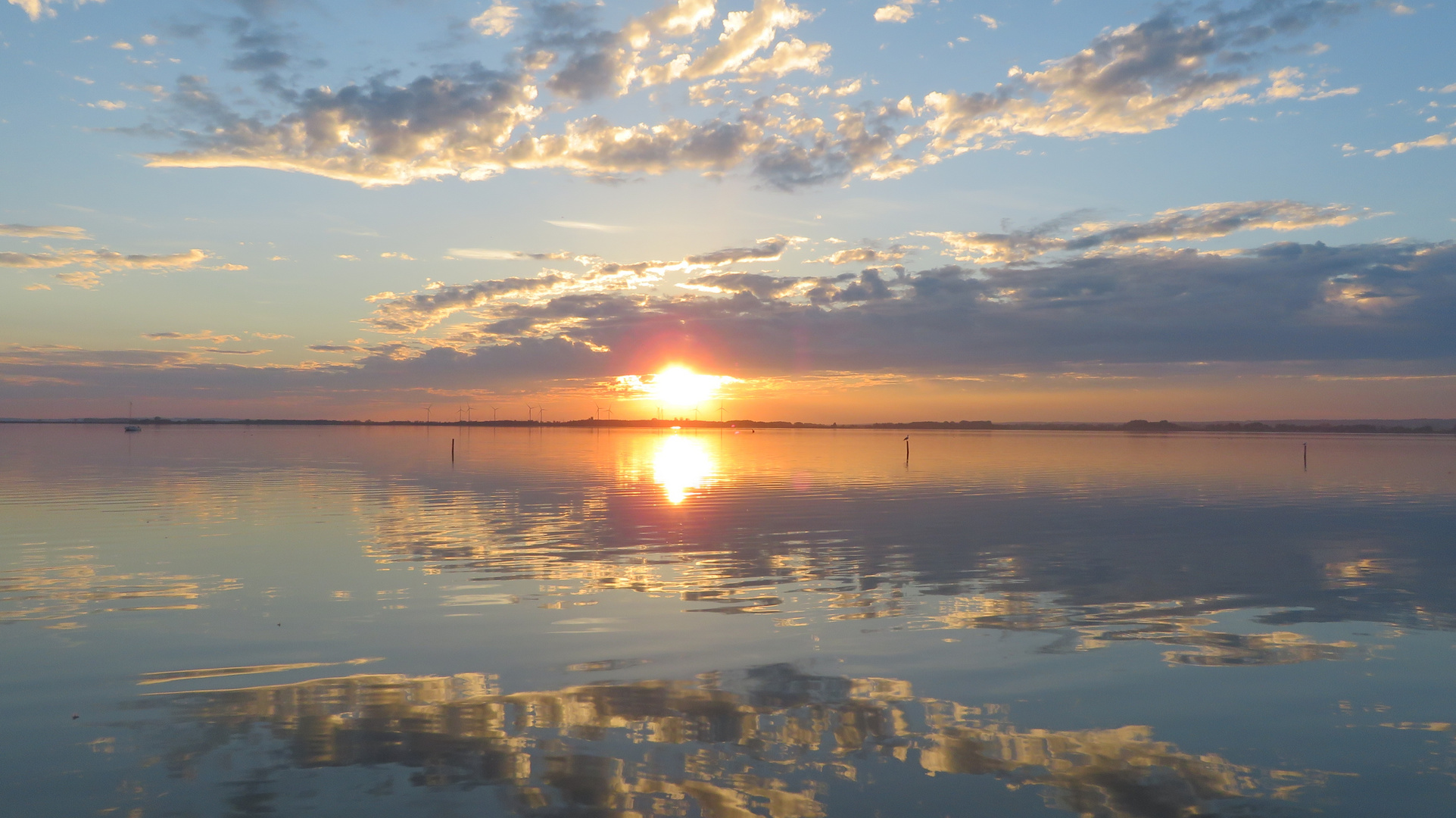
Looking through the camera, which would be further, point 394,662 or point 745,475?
point 745,475

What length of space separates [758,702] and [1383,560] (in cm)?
2312

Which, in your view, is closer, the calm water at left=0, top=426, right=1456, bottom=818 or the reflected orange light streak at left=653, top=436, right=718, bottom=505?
the calm water at left=0, top=426, right=1456, bottom=818

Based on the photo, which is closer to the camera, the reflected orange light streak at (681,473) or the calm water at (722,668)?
the calm water at (722,668)

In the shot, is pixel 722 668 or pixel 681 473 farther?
pixel 681 473

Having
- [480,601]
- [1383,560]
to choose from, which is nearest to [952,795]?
[480,601]

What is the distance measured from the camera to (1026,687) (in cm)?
1231

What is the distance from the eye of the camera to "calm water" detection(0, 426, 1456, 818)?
895 cm

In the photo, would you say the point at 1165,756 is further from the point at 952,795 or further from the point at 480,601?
the point at 480,601

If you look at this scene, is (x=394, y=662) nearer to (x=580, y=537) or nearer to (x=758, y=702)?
(x=758, y=702)

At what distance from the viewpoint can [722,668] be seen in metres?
13.3

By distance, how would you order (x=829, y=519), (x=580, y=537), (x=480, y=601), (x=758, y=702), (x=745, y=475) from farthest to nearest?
(x=745, y=475), (x=829, y=519), (x=580, y=537), (x=480, y=601), (x=758, y=702)

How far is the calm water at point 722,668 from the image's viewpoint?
8945mm

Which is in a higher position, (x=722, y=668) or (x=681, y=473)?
(x=681, y=473)

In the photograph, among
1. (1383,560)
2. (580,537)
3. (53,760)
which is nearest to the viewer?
(53,760)
